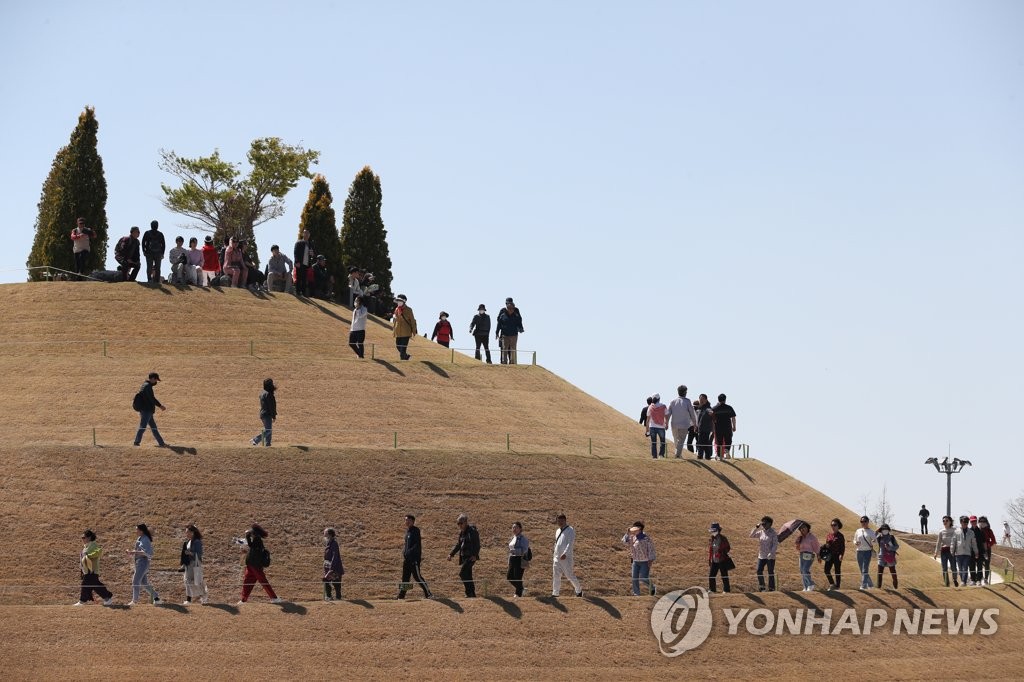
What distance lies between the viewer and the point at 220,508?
30.4m

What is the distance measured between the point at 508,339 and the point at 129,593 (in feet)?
65.8

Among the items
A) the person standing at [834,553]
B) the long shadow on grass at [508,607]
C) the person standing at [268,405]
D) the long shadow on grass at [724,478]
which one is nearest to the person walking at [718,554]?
the person standing at [834,553]

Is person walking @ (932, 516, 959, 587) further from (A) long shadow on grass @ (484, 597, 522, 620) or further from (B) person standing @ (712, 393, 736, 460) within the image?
(A) long shadow on grass @ (484, 597, 522, 620)

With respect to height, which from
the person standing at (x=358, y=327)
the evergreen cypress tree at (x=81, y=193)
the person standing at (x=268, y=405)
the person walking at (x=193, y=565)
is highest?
the evergreen cypress tree at (x=81, y=193)

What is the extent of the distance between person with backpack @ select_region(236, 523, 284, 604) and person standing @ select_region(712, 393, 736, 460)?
16635mm

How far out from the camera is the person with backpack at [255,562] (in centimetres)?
2636

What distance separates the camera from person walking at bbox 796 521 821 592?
97.7 ft

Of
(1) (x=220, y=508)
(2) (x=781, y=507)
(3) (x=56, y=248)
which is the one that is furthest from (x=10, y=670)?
(3) (x=56, y=248)

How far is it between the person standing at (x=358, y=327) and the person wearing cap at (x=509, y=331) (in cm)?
507

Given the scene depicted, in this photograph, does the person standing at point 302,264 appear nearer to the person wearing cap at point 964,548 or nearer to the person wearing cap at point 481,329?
the person wearing cap at point 481,329

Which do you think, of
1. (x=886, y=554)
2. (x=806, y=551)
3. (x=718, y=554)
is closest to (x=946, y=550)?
(x=886, y=554)

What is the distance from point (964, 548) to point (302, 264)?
27.9 m

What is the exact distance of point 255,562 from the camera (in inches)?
1043

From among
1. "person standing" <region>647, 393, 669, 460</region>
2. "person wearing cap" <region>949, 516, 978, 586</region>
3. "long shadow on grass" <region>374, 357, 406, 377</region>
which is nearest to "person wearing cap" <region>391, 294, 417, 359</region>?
"long shadow on grass" <region>374, 357, 406, 377</region>
